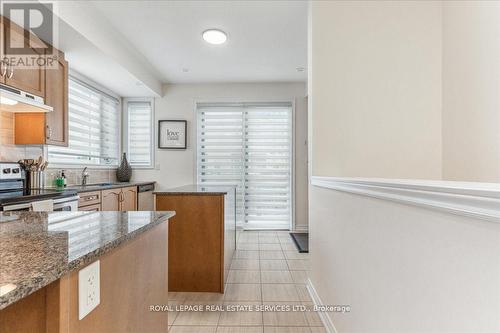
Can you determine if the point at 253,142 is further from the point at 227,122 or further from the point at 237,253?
the point at 237,253

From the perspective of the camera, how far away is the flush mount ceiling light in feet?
9.72

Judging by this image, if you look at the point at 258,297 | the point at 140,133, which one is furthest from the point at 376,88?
Result: the point at 140,133

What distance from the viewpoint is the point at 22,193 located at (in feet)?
7.50

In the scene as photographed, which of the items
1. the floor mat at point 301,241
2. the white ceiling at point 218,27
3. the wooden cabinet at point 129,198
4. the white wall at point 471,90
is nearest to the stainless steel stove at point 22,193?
the wooden cabinet at point 129,198

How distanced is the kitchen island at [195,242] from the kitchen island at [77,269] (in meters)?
1.20

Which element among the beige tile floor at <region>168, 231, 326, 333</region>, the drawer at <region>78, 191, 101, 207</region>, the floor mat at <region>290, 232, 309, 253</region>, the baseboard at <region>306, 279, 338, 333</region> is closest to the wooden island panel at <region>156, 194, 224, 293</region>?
the beige tile floor at <region>168, 231, 326, 333</region>

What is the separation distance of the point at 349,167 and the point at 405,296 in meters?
1.41

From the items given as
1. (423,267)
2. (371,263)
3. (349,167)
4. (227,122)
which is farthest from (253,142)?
(423,267)

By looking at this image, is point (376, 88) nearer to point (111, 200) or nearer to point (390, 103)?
point (390, 103)

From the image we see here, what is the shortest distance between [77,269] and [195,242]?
1.82 metres

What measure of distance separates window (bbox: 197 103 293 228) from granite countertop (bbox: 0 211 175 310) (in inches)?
146

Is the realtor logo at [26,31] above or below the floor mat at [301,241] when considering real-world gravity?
above

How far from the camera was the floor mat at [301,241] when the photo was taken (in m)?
3.62

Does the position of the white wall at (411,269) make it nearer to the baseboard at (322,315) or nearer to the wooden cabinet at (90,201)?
the baseboard at (322,315)
